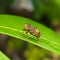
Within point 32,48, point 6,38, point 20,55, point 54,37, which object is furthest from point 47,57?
point 54,37

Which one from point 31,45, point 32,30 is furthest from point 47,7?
point 32,30

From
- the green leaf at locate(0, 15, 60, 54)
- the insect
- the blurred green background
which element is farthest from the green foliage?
the insect

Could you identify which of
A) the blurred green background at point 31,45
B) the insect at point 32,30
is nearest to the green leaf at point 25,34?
the insect at point 32,30

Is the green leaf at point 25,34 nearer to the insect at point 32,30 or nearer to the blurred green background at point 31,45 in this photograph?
the insect at point 32,30

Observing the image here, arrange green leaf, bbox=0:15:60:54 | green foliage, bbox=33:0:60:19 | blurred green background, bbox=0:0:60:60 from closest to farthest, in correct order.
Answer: green leaf, bbox=0:15:60:54 < green foliage, bbox=33:0:60:19 < blurred green background, bbox=0:0:60:60

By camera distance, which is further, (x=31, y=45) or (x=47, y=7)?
(x=31, y=45)

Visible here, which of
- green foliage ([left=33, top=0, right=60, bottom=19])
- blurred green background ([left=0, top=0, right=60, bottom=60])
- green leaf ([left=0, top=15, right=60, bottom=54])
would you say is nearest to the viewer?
green leaf ([left=0, top=15, right=60, bottom=54])

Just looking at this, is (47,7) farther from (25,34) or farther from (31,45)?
(25,34)

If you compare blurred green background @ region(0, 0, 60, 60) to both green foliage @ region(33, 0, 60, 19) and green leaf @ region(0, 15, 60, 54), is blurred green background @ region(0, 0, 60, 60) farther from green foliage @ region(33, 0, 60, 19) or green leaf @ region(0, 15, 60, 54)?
green leaf @ region(0, 15, 60, 54)

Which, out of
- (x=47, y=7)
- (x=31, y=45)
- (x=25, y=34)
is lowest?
(x=31, y=45)
